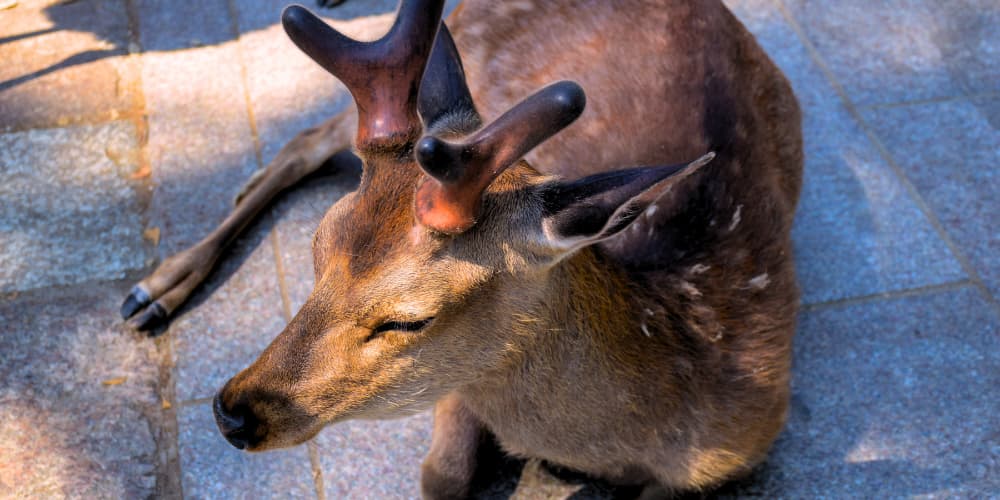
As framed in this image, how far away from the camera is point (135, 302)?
3.38m

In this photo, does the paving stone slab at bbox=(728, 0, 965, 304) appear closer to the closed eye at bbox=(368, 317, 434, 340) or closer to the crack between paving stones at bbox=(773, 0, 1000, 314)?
the crack between paving stones at bbox=(773, 0, 1000, 314)

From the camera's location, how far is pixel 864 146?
4.11m

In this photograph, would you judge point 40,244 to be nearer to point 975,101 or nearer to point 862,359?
point 862,359

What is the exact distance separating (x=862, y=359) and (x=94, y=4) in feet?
12.2

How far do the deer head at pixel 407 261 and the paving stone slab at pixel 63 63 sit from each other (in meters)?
2.32

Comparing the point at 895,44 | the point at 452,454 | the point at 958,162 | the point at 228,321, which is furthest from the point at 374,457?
the point at 895,44

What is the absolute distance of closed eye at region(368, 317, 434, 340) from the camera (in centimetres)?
212

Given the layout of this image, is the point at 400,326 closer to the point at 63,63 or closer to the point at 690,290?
the point at 690,290

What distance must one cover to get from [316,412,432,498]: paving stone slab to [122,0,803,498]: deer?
14 cm

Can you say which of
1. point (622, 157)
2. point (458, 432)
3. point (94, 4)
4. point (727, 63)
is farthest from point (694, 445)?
point (94, 4)

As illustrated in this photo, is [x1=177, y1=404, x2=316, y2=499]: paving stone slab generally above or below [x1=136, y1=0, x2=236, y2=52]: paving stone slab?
below

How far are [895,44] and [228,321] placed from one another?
3246mm

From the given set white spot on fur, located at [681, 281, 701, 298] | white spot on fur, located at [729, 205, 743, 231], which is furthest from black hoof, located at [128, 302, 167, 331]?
white spot on fur, located at [729, 205, 743, 231]

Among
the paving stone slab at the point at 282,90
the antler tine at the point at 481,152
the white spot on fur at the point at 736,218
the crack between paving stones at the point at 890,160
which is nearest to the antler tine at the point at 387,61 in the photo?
the antler tine at the point at 481,152
